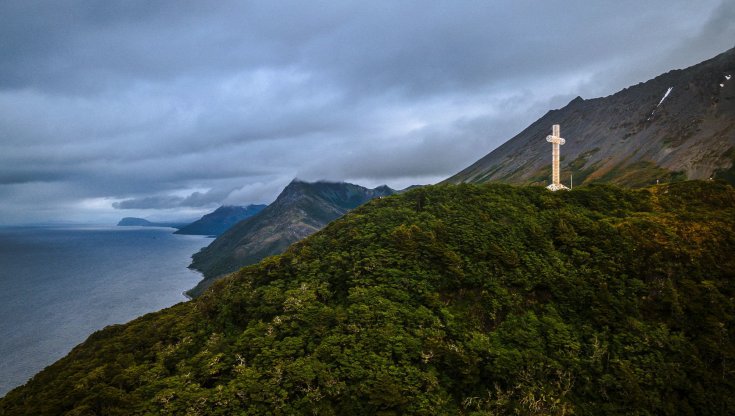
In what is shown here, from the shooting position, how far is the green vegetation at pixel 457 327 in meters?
22.2

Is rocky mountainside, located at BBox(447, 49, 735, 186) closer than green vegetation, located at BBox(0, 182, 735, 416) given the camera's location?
No

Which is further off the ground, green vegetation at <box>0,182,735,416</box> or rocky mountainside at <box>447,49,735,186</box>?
rocky mountainside at <box>447,49,735,186</box>

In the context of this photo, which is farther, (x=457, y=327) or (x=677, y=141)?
(x=677, y=141)

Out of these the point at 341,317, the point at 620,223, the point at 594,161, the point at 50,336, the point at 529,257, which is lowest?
the point at 50,336

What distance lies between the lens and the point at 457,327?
84.5 ft

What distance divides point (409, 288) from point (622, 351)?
1394 centimetres

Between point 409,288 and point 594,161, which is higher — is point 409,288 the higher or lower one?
the lower one

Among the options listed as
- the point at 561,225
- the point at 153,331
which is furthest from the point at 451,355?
the point at 153,331

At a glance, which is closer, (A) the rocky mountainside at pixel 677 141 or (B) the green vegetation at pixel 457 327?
(B) the green vegetation at pixel 457 327

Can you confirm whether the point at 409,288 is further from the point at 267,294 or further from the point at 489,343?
the point at 267,294

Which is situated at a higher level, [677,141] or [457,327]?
[677,141]

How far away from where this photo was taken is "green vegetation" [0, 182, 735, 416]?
22.2m

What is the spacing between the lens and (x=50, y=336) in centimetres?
13775

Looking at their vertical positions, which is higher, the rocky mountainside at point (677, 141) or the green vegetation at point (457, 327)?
the rocky mountainside at point (677, 141)
